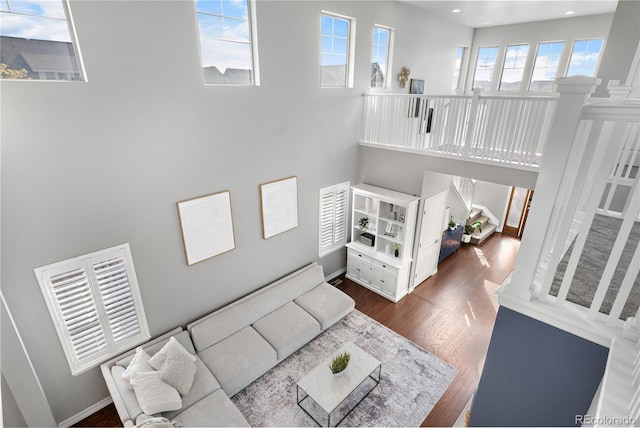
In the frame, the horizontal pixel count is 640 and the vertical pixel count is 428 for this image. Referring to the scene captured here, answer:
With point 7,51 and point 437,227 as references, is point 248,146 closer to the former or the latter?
point 7,51

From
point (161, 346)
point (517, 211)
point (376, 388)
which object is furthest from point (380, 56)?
point (161, 346)

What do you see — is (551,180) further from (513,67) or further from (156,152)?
(513,67)

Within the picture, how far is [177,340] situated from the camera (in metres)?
4.27

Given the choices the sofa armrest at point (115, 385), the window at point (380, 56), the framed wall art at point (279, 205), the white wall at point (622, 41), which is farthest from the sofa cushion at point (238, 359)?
the white wall at point (622, 41)

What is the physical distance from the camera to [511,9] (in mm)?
6285

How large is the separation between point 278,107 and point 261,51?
2.58ft

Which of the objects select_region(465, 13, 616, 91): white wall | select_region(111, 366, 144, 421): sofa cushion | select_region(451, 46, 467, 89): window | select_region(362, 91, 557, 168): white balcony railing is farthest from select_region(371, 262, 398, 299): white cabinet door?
select_region(465, 13, 616, 91): white wall

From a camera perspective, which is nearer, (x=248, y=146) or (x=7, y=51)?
(x=7, y=51)

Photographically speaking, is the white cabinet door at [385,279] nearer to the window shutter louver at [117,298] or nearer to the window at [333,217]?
the window at [333,217]

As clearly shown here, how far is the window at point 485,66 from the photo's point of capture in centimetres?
824

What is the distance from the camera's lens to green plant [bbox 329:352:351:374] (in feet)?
13.4

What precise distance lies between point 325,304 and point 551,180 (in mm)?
4115

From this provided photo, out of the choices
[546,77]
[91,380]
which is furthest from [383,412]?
[546,77]

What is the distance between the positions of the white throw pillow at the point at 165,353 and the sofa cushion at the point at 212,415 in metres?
0.58
